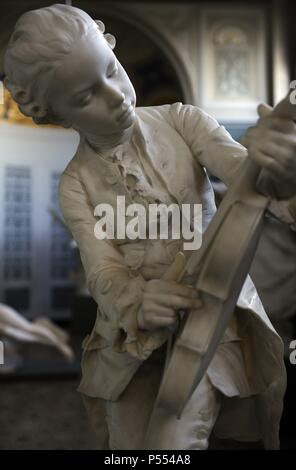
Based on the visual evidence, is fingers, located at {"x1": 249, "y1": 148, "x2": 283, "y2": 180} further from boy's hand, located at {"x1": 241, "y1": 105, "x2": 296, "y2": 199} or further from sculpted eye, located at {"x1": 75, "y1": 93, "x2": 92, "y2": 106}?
sculpted eye, located at {"x1": 75, "y1": 93, "x2": 92, "y2": 106}

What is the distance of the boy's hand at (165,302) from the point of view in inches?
32.7

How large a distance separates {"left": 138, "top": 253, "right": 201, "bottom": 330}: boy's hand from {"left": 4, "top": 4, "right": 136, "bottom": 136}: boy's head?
0.27 metres

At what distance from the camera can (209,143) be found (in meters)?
1.00

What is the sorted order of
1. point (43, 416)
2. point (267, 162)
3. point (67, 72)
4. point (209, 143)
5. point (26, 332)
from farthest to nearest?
point (26, 332), point (43, 416), point (209, 143), point (67, 72), point (267, 162)

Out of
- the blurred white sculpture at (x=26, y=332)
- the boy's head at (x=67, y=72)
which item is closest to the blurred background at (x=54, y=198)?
the blurred white sculpture at (x=26, y=332)

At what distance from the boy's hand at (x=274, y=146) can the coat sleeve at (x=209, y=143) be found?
0.33ft

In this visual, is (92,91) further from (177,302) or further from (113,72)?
(177,302)

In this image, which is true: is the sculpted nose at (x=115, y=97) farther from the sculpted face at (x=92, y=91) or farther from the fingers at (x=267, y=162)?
the fingers at (x=267, y=162)

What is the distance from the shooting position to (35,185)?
6324 millimetres

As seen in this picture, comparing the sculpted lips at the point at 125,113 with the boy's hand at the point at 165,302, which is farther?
the sculpted lips at the point at 125,113

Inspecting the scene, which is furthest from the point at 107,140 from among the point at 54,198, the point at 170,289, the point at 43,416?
the point at 54,198

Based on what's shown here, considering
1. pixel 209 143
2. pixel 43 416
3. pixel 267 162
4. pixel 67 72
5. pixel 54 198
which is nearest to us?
pixel 267 162

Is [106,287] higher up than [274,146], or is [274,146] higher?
[274,146]

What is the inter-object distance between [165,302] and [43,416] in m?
2.22
